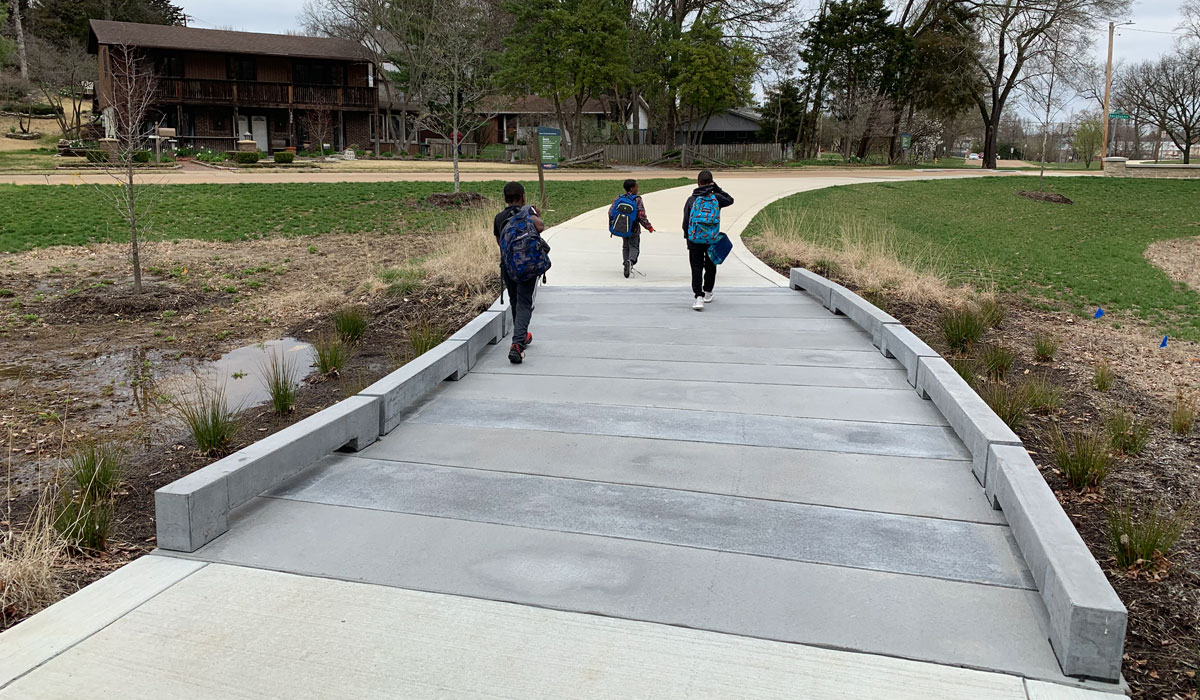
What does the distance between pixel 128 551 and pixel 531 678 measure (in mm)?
2335

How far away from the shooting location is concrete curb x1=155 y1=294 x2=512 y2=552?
421cm

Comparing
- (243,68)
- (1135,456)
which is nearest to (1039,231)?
(1135,456)

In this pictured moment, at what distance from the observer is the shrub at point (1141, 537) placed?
423 cm

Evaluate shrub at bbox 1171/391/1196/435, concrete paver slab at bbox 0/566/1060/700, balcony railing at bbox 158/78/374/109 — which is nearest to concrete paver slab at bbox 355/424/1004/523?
concrete paver slab at bbox 0/566/1060/700

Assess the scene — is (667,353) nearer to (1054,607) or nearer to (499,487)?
(499,487)

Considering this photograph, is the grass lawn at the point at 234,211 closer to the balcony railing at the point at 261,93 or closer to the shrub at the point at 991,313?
the shrub at the point at 991,313

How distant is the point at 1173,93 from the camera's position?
52.8 meters

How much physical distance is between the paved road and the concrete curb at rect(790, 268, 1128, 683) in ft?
0.31

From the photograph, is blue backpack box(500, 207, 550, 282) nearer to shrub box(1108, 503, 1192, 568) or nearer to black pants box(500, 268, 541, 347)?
black pants box(500, 268, 541, 347)

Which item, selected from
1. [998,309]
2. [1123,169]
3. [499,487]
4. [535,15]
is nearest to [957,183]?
[1123,169]

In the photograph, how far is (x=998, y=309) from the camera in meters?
10.2

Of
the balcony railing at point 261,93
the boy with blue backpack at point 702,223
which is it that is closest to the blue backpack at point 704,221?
the boy with blue backpack at point 702,223

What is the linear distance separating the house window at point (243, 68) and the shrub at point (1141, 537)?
48.4 meters

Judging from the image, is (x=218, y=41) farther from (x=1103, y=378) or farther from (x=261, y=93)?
(x=1103, y=378)
